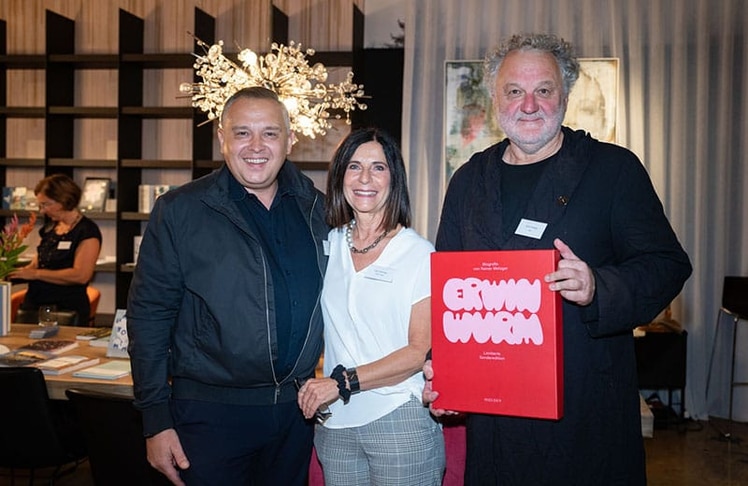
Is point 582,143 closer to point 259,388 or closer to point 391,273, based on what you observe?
point 391,273

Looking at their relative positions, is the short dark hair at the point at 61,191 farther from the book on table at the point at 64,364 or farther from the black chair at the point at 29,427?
the black chair at the point at 29,427

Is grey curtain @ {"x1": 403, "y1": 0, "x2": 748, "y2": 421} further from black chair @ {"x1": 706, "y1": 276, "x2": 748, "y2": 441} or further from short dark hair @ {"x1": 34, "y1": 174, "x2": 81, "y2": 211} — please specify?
short dark hair @ {"x1": 34, "y1": 174, "x2": 81, "y2": 211}

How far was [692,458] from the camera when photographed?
493cm

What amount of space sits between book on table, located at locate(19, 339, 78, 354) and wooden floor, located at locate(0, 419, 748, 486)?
2.79 feet

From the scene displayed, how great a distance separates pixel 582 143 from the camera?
74.9 inches

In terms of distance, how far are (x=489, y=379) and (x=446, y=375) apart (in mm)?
117

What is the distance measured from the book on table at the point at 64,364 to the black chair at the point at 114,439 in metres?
0.52

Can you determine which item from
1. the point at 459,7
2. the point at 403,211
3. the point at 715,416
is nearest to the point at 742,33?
the point at 459,7

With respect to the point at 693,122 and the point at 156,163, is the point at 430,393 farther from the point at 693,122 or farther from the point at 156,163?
the point at 156,163

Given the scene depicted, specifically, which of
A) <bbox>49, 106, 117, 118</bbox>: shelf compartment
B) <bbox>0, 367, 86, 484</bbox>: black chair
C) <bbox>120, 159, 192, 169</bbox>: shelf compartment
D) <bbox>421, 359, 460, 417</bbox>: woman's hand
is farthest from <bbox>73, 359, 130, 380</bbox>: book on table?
<bbox>49, 106, 117, 118</bbox>: shelf compartment

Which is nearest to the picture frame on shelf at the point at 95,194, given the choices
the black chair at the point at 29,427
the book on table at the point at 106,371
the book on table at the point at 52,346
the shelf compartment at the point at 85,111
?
the shelf compartment at the point at 85,111

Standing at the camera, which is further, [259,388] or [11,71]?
[11,71]

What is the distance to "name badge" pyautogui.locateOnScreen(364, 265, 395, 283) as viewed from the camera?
83.6 inches

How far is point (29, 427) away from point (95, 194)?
415 cm
